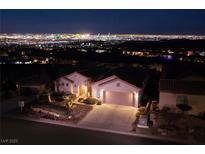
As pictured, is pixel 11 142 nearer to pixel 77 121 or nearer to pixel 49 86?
pixel 77 121

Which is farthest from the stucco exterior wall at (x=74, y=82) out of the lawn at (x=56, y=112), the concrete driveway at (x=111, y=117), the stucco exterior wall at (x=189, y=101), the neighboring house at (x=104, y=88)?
the stucco exterior wall at (x=189, y=101)

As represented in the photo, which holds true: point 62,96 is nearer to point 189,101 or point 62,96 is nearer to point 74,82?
point 74,82

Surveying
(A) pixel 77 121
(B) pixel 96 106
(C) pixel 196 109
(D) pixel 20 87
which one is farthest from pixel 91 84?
(C) pixel 196 109

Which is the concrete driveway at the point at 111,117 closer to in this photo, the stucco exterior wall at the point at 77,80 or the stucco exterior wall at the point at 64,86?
the stucco exterior wall at the point at 77,80

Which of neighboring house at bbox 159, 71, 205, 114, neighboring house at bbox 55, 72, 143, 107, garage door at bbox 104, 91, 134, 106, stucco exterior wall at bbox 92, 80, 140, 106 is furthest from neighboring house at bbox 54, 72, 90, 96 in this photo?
neighboring house at bbox 159, 71, 205, 114

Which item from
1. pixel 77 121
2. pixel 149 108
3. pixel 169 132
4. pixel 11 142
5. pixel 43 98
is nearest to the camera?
pixel 11 142

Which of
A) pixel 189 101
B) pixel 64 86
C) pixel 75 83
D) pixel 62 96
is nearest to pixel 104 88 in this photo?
pixel 75 83
